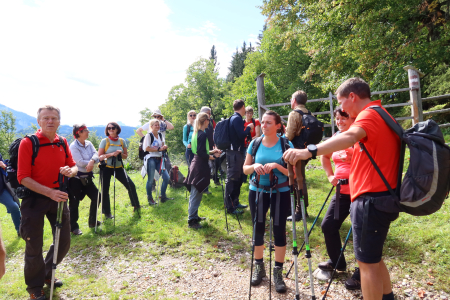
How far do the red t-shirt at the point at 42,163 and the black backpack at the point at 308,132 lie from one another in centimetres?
390

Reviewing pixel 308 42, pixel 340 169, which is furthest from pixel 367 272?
pixel 308 42

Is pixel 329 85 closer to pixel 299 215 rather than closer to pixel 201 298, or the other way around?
pixel 299 215

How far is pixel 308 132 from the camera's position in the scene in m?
4.66

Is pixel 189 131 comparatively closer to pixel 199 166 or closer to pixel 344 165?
pixel 199 166

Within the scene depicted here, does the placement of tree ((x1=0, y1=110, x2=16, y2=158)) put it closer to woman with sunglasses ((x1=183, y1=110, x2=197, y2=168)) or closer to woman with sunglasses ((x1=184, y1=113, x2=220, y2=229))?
woman with sunglasses ((x1=183, y1=110, x2=197, y2=168))

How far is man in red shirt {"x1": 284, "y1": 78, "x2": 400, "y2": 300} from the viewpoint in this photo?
218cm

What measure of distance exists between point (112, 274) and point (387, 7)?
43.0ft

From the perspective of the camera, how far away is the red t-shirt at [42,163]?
342 centimetres

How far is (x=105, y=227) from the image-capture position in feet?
20.8

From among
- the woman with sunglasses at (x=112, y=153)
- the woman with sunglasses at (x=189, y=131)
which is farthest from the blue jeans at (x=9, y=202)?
the woman with sunglasses at (x=189, y=131)

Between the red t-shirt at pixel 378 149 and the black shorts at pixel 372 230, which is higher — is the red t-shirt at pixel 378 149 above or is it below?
above

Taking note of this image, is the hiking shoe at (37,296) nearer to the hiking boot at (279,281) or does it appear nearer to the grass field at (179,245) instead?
the grass field at (179,245)

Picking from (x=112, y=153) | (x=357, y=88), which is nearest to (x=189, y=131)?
(x=112, y=153)

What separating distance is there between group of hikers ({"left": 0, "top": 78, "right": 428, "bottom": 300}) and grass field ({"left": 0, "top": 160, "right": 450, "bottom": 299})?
417 mm
